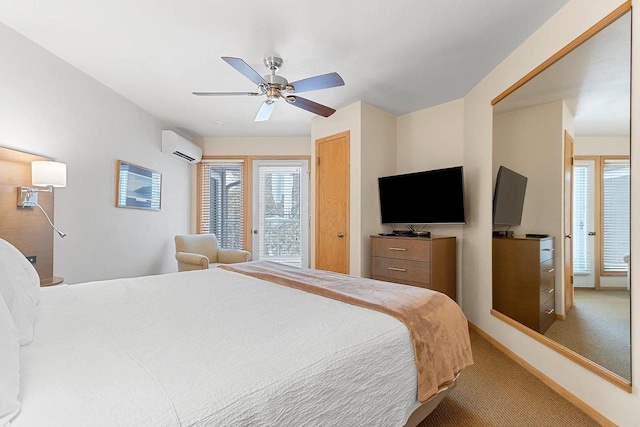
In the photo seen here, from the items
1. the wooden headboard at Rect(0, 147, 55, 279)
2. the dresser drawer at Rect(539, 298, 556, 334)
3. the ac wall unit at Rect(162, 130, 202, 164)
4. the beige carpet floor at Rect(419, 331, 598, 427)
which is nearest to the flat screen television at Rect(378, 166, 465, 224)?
the dresser drawer at Rect(539, 298, 556, 334)

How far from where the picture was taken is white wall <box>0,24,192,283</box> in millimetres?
2359

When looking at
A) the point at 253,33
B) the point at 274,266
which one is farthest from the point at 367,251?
the point at 253,33

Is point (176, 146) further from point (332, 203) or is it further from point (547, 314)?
point (547, 314)

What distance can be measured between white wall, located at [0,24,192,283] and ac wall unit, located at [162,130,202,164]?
0.10 meters

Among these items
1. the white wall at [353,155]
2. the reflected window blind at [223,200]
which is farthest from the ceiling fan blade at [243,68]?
the reflected window blind at [223,200]

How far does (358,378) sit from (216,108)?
12.0 ft

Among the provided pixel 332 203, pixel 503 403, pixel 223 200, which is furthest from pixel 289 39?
pixel 223 200

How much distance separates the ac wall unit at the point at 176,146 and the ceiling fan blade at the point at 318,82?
250 cm

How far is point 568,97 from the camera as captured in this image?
77.8 inches

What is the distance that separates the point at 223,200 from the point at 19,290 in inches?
162

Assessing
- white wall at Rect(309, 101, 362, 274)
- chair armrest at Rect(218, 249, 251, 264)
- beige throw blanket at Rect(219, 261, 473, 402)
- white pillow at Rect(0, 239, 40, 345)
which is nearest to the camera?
white pillow at Rect(0, 239, 40, 345)

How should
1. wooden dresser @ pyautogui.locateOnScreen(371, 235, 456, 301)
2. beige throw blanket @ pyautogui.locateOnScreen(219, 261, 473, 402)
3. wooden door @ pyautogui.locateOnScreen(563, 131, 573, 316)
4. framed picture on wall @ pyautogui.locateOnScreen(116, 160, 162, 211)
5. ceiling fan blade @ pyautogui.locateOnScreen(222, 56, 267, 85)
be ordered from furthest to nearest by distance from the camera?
framed picture on wall @ pyautogui.locateOnScreen(116, 160, 162, 211)
wooden dresser @ pyautogui.locateOnScreen(371, 235, 456, 301)
ceiling fan blade @ pyautogui.locateOnScreen(222, 56, 267, 85)
wooden door @ pyautogui.locateOnScreen(563, 131, 573, 316)
beige throw blanket @ pyautogui.locateOnScreen(219, 261, 473, 402)

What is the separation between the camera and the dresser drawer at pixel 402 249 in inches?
123

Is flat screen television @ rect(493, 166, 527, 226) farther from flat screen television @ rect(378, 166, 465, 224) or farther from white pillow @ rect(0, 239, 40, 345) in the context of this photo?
white pillow @ rect(0, 239, 40, 345)
